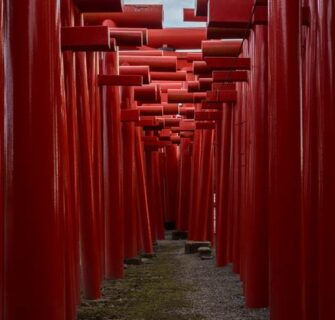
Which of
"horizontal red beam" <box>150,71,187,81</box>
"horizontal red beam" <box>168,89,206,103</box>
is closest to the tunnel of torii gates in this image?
"horizontal red beam" <box>168,89,206,103</box>

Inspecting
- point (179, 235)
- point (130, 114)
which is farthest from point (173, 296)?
point (179, 235)

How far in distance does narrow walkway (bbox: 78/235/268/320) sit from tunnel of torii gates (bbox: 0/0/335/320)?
0.27 m

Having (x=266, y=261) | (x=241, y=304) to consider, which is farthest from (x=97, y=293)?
(x=266, y=261)

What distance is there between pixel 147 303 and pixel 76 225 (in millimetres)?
1721

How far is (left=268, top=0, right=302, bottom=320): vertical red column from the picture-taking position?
4.75 m

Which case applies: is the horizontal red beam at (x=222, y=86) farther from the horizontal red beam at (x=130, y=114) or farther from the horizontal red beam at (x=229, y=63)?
the horizontal red beam at (x=229, y=63)

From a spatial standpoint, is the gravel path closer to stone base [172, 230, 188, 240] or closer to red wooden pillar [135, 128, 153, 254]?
red wooden pillar [135, 128, 153, 254]

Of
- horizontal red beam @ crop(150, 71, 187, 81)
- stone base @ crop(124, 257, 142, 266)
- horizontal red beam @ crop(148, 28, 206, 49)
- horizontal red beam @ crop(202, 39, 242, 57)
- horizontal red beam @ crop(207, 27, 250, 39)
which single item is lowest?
stone base @ crop(124, 257, 142, 266)

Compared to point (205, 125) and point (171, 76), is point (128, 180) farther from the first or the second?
point (171, 76)

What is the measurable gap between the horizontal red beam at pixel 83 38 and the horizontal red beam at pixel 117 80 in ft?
8.66

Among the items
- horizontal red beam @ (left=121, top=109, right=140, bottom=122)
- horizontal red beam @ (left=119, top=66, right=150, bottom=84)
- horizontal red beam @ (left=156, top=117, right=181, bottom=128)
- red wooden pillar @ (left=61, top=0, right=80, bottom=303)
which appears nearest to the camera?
red wooden pillar @ (left=61, top=0, right=80, bottom=303)

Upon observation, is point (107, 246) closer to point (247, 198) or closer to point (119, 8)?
point (247, 198)

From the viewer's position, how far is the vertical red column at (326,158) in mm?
4320

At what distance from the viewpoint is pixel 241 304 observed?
7.40 meters
